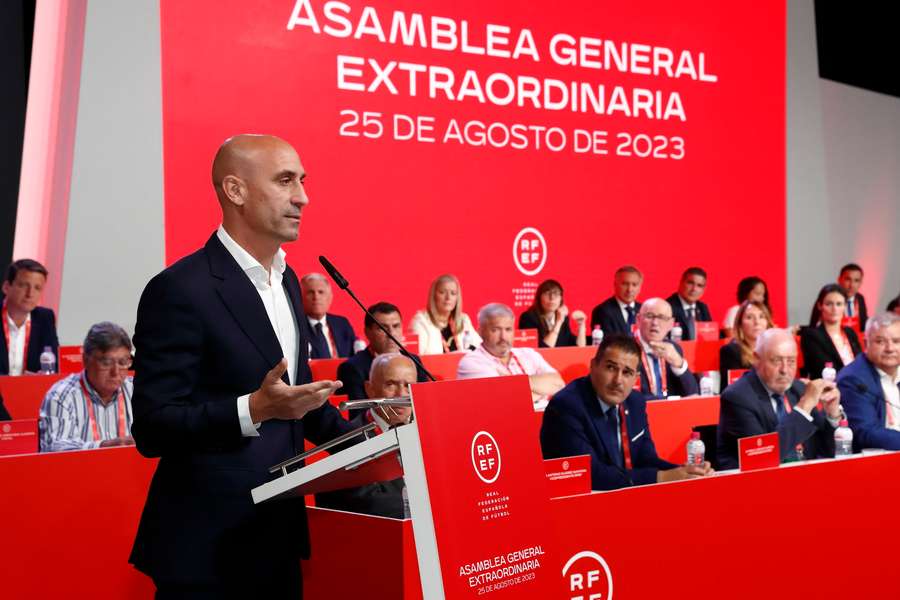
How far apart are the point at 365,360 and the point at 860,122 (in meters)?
8.68

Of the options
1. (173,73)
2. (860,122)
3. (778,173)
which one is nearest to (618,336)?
(173,73)

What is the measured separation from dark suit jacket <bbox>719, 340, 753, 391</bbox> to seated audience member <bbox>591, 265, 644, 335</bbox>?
1230 mm

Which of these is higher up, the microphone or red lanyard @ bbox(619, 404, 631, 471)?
the microphone

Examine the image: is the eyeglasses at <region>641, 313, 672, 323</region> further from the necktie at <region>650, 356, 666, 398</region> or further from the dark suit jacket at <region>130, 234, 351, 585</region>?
the dark suit jacket at <region>130, 234, 351, 585</region>

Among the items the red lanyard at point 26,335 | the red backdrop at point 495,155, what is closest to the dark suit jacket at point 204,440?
the red lanyard at point 26,335

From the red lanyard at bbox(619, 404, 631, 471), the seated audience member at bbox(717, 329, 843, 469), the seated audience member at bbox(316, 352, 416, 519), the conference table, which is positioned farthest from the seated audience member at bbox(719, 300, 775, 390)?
the seated audience member at bbox(316, 352, 416, 519)

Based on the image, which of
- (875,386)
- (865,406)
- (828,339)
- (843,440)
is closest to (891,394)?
(875,386)

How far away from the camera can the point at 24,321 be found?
620cm

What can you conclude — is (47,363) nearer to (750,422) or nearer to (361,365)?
(361,365)

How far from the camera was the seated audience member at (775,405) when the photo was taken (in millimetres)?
3990

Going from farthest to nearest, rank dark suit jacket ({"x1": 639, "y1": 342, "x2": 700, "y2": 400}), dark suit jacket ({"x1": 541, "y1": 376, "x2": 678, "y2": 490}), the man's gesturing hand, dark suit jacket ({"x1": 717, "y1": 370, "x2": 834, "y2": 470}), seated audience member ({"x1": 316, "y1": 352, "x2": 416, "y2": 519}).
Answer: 1. dark suit jacket ({"x1": 639, "y1": 342, "x2": 700, "y2": 400})
2. dark suit jacket ({"x1": 717, "y1": 370, "x2": 834, "y2": 470})
3. dark suit jacket ({"x1": 541, "y1": 376, "x2": 678, "y2": 490})
4. seated audience member ({"x1": 316, "y1": 352, "x2": 416, "y2": 519})
5. the man's gesturing hand

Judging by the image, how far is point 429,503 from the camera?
1.67m

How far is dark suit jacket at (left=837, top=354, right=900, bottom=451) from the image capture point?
418 cm

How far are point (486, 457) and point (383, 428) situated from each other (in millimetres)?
192
